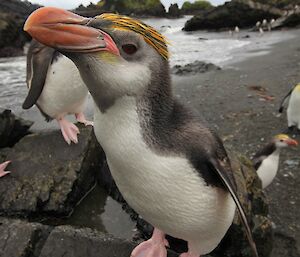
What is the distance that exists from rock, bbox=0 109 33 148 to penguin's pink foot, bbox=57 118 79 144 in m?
0.65

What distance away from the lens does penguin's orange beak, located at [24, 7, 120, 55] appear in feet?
4.60

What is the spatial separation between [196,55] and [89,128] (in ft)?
35.4

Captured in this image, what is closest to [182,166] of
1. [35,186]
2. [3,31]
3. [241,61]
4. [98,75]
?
[98,75]

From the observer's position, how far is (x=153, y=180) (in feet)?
5.65

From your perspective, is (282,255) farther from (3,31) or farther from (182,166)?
(3,31)

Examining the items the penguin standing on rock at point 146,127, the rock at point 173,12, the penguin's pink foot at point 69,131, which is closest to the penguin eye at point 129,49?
the penguin standing on rock at point 146,127

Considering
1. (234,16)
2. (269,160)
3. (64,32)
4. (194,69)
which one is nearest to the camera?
(64,32)

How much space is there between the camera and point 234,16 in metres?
27.8

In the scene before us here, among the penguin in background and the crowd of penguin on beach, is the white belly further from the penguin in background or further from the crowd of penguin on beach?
the penguin in background

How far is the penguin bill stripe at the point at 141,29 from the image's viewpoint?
5.12 ft

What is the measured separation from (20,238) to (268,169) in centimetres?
237

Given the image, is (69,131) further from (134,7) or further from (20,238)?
(134,7)

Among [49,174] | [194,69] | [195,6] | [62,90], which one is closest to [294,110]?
[62,90]

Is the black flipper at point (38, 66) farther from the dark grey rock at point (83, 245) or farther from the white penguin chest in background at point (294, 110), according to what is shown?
the white penguin chest in background at point (294, 110)
